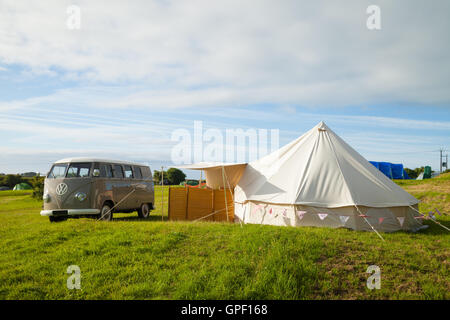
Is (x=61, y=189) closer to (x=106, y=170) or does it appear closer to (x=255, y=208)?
(x=106, y=170)

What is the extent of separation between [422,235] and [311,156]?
4476 mm

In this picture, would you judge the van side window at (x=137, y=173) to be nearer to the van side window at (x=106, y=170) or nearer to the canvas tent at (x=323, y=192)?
the van side window at (x=106, y=170)

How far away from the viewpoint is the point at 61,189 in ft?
39.3

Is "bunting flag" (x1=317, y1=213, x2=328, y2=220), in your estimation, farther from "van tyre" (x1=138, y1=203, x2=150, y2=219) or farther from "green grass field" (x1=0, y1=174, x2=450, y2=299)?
"van tyre" (x1=138, y1=203, x2=150, y2=219)

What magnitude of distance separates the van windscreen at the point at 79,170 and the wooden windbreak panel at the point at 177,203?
3.52 m

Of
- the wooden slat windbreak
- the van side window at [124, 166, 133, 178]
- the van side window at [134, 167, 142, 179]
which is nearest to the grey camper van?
the van side window at [124, 166, 133, 178]

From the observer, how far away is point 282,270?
237 inches

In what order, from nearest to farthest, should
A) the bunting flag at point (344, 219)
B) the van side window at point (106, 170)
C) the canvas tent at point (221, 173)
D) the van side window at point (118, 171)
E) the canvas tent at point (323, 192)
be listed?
the bunting flag at point (344, 219), the canvas tent at point (323, 192), the van side window at point (106, 170), the van side window at point (118, 171), the canvas tent at point (221, 173)

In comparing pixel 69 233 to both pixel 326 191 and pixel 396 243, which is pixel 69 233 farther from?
pixel 396 243

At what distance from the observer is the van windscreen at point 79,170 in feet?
40.1

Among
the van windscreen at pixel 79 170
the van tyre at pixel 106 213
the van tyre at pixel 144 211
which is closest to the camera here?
the van windscreen at pixel 79 170

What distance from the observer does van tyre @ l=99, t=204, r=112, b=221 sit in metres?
12.6

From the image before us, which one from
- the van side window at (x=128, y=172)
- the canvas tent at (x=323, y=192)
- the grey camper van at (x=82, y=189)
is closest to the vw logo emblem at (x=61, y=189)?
the grey camper van at (x=82, y=189)

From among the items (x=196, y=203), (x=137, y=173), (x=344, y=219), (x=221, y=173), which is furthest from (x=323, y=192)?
(x=137, y=173)
